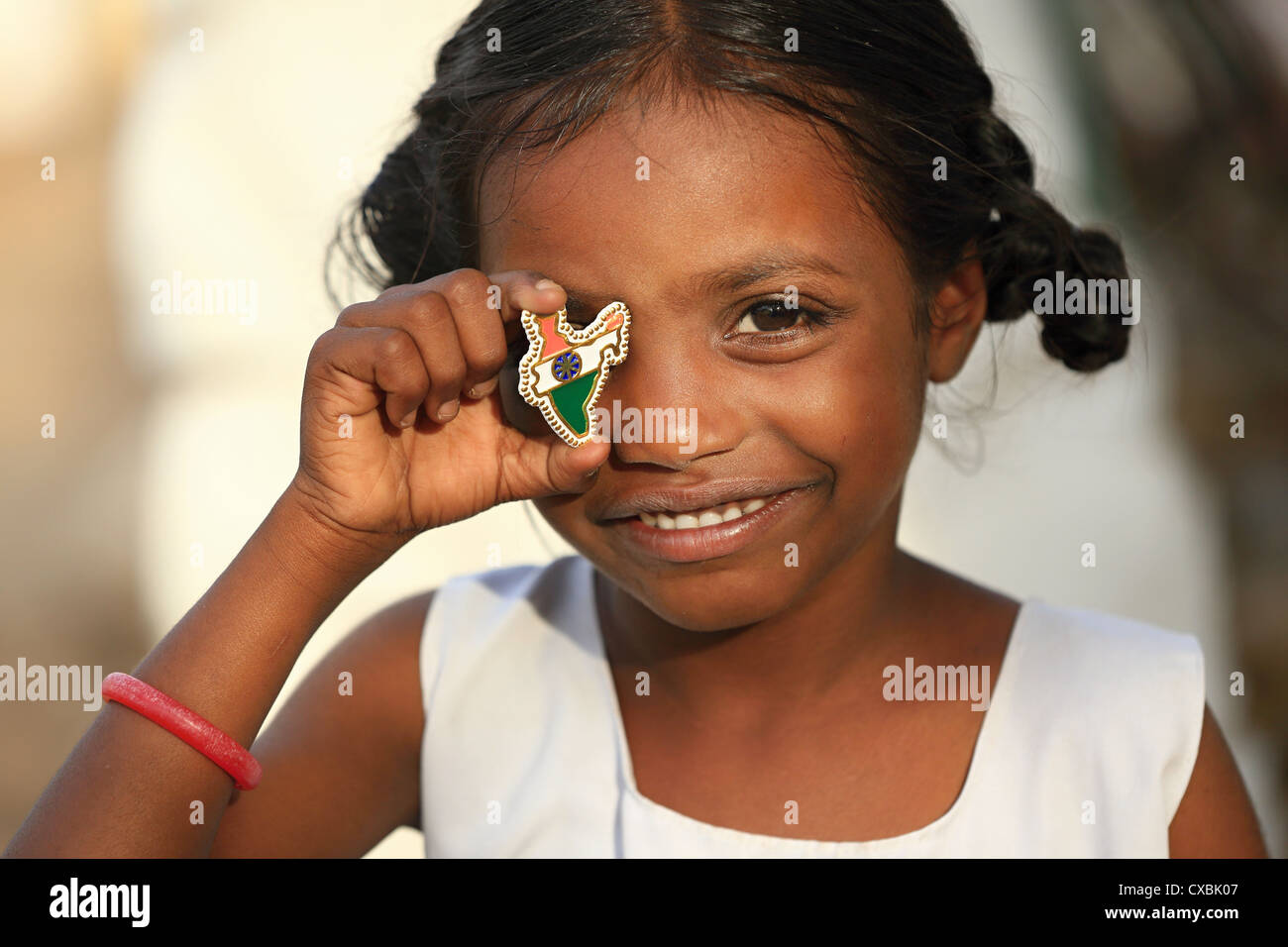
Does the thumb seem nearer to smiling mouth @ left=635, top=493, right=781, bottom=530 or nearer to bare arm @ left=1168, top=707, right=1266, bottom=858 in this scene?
smiling mouth @ left=635, top=493, right=781, bottom=530

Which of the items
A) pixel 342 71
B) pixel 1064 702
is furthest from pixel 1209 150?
pixel 342 71

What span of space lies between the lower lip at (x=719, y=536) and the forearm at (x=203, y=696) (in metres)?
0.40

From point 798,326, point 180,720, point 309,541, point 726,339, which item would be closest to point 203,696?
point 180,720

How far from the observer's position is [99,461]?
4398mm

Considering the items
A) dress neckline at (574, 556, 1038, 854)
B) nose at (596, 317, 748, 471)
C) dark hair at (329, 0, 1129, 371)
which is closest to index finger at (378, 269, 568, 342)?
nose at (596, 317, 748, 471)

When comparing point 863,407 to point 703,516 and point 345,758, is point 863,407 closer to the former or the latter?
point 703,516

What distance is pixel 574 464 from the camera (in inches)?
64.8

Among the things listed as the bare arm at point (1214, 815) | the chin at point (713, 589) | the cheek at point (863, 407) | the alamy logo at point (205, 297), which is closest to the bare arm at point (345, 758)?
the chin at point (713, 589)

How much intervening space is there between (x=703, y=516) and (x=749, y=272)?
1.18ft

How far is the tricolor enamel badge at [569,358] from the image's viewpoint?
1.54 metres

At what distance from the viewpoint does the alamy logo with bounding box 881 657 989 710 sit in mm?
1986

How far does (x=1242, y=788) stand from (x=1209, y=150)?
258 centimetres
